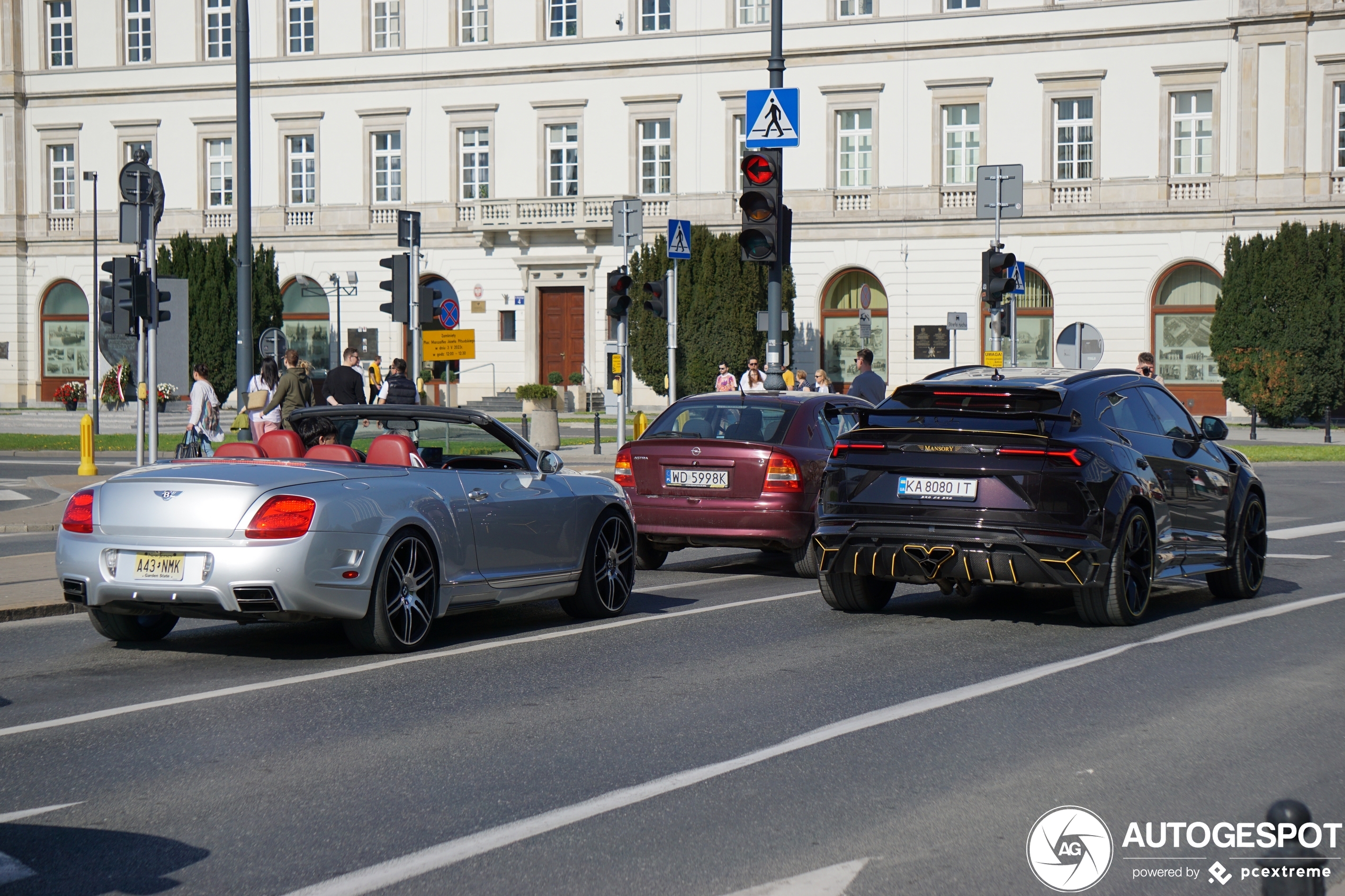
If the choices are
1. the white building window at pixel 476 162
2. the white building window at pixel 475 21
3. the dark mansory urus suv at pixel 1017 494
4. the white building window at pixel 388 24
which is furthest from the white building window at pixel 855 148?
the dark mansory urus suv at pixel 1017 494

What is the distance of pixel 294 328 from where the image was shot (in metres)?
56.4

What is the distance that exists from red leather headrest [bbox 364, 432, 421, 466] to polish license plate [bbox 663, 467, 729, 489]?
4.06 metres

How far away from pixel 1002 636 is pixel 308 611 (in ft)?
13.4

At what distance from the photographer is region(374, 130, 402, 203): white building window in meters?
54.9

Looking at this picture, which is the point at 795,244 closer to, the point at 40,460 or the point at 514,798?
the point at 40,460

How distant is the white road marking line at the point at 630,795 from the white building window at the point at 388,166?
4828 centimetres

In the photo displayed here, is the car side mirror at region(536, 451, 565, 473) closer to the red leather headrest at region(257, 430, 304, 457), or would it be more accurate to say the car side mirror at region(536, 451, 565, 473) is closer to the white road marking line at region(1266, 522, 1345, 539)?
the red leather headrest at region(257, 430, 304, 457)

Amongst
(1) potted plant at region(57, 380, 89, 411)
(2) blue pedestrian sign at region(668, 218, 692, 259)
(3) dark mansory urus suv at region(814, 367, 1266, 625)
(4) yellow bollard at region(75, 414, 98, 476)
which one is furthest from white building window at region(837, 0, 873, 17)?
(3) dark mansory urus suv at region(814, 367, 1266, 625)

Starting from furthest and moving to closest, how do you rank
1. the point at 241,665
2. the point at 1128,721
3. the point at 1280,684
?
1. the point at 241,665
2. the point at 1280,684
3. the point at 1128,721

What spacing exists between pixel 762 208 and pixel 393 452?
26.4 feet

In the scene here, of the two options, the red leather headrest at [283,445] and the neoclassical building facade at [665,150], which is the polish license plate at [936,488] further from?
the neoclassical building facade at [665,150]

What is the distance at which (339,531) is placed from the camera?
8461 millimetres

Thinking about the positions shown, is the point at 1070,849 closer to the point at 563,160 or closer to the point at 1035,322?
the point at 1035,322

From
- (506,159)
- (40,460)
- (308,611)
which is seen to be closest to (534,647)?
(308,611)
